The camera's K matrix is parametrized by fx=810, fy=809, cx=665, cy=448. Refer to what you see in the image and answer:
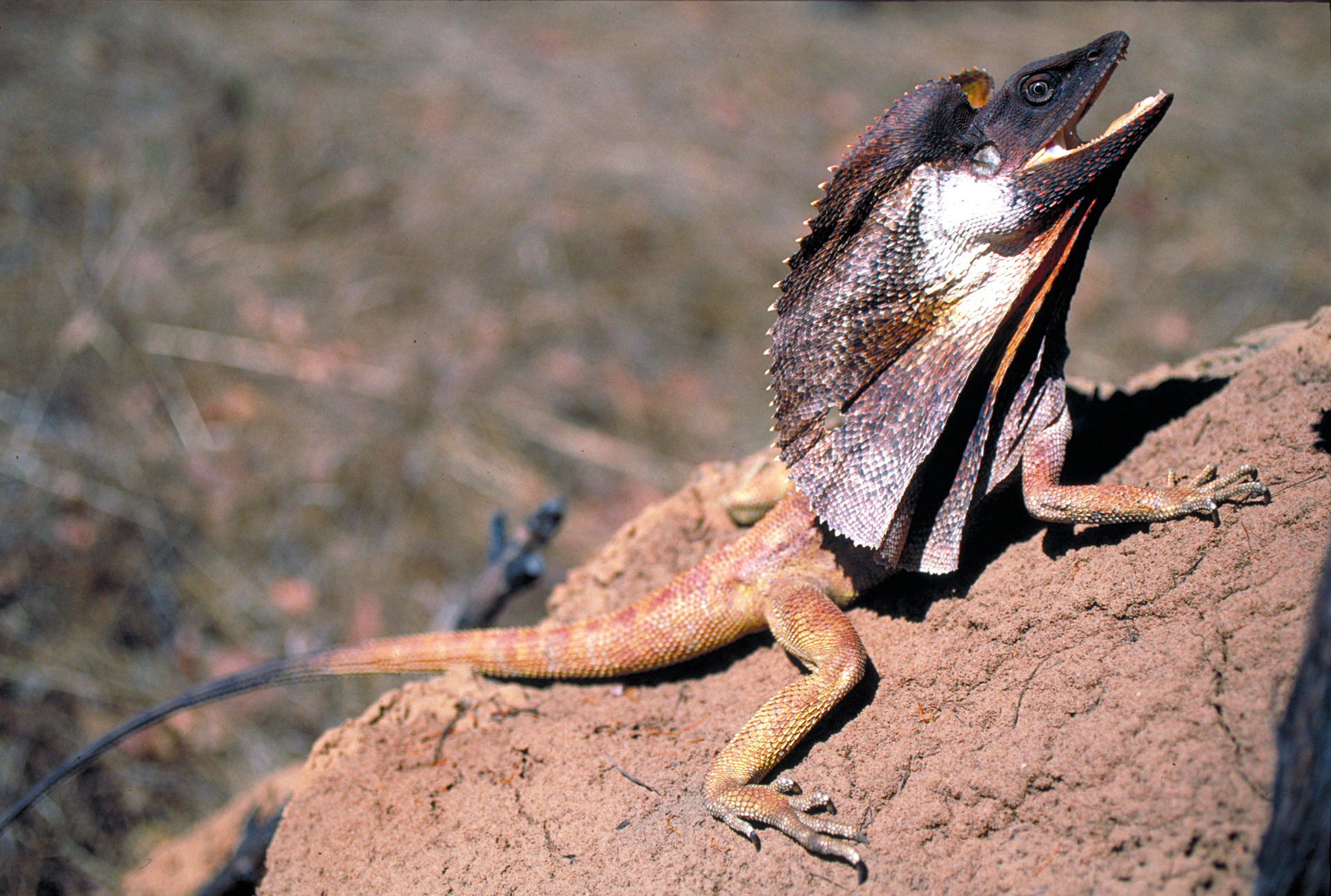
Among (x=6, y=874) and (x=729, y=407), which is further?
(x=729, y=407)

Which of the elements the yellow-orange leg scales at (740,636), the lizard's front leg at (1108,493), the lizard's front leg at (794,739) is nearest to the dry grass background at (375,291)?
the yellow-orange leg scales at (740,636)

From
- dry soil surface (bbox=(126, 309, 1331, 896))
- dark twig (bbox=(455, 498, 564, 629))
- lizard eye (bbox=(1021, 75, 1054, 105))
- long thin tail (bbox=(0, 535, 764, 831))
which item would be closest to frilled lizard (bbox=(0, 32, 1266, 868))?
lizard eye (bbox=(1021, 75, 1054, 105))

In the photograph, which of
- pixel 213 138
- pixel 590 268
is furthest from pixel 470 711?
pixel 213 138

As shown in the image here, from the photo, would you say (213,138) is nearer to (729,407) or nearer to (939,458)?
(729,407)

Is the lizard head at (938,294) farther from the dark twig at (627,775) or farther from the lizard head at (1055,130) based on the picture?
the dark twig at (627,775)

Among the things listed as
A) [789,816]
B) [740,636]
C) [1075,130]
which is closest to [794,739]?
[789,816]

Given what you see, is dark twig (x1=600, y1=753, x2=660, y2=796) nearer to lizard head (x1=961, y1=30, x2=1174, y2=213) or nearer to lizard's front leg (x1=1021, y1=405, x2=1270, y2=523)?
lizard's front leg (x1=1021, y1=405, x2=1270, y2=523)

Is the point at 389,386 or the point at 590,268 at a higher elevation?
the point at 590,268

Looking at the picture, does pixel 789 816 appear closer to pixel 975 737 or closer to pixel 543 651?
pixel 975 737
